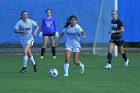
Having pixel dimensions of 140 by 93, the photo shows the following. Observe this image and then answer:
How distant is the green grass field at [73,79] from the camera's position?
12375 millimetres

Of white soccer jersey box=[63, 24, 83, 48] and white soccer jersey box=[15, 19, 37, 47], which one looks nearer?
white soccer jersey box=[63, 24, 83, 48]

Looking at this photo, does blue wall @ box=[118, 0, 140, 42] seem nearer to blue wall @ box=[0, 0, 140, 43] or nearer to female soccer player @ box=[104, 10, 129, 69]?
blue wall @ box=[0, 0, 140, 43]

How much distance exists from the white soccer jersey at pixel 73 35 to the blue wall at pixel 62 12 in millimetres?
8893

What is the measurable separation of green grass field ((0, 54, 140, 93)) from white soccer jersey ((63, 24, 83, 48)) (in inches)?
36.6

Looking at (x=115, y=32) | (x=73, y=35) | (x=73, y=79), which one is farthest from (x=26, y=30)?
(x=115, y=32)

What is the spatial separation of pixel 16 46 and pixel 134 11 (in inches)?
232

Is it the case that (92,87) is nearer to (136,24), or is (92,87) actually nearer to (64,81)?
(64,81)

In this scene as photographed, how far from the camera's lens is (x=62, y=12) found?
81.5 ft

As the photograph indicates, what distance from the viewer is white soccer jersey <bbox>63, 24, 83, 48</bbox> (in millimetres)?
15727

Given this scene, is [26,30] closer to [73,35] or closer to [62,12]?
[73,35]

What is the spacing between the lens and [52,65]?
19.5 m

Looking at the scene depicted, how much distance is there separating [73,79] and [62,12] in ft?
34.7

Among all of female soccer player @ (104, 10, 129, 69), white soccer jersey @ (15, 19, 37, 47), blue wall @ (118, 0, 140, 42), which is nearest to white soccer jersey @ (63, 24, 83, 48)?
white soccer jersey @ (15, 19, 37, 47)

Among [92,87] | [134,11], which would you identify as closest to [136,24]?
[134,11]
